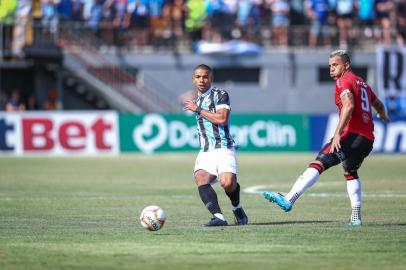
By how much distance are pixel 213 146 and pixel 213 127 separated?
0.24 metres

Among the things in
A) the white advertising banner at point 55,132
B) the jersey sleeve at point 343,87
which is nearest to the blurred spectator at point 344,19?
the white advertising banner at point 55,132

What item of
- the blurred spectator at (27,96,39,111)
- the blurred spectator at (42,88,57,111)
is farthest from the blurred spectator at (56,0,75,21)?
the blurred spectator at (27,96,39,111)

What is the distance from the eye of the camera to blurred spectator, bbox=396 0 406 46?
1547 inches

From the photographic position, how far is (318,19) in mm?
39438

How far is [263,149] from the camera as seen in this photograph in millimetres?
34000

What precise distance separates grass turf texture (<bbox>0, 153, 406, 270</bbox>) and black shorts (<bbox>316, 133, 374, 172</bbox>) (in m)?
0.81

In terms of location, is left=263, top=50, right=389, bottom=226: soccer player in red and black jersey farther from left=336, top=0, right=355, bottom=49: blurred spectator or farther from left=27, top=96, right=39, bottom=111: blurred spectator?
left=336, top=0, right=355, bottom=49: blurred spectator

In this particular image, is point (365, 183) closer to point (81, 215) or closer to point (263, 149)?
point (81, 215)

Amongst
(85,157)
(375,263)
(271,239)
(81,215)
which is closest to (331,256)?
(375,263)

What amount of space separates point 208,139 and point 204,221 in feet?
4.53

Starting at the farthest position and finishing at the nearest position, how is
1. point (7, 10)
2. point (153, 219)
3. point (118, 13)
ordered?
point (118, 13) < point (7, 10) < point (153, 219)

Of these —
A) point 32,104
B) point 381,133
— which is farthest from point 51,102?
point 381,133

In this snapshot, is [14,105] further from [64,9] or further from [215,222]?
[215,222]

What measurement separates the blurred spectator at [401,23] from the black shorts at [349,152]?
90.0 ft
